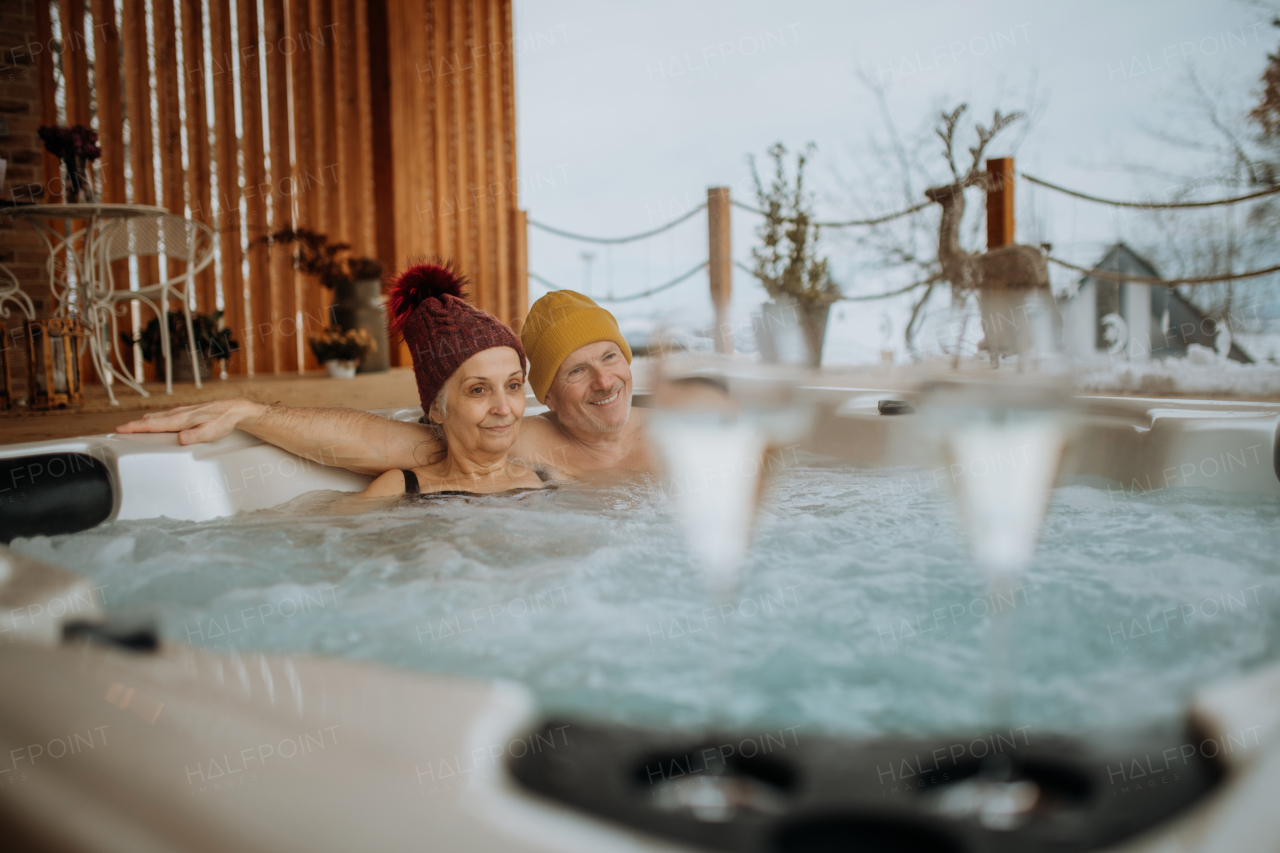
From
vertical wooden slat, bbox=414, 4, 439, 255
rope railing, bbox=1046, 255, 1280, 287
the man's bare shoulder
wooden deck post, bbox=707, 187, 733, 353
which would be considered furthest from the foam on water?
vertical wooden slat, bbox=414, 4, 439, 255

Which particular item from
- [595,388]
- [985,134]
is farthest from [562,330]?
[985,134]

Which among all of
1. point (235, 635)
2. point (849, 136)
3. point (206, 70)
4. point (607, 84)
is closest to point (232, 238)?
point (206, 70)

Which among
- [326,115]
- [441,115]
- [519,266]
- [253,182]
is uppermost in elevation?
[441,115]

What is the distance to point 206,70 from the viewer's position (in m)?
4.96

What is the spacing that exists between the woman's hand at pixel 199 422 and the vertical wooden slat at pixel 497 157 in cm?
446

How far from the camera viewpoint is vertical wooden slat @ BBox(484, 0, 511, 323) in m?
6.11

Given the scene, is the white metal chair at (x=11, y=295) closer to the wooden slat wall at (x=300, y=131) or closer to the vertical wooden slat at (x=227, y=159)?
the wooden slat wall at (x=300, y=131)

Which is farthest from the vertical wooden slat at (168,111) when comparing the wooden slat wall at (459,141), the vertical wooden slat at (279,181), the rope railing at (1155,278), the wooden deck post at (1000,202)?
the rope railing at (1155,278)

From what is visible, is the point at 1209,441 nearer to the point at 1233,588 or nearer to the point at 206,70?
the point at 1233,588

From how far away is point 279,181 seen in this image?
521 centimetres

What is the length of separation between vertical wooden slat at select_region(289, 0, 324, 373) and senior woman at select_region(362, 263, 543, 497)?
400 cm

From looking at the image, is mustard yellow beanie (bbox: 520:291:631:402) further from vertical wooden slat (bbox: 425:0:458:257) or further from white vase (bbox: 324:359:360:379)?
vertical wooden slat (bbox: 425:0:458:257)

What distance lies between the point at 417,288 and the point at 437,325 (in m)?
0.13

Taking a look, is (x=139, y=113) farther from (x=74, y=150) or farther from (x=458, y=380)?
(x=458, y=380)
